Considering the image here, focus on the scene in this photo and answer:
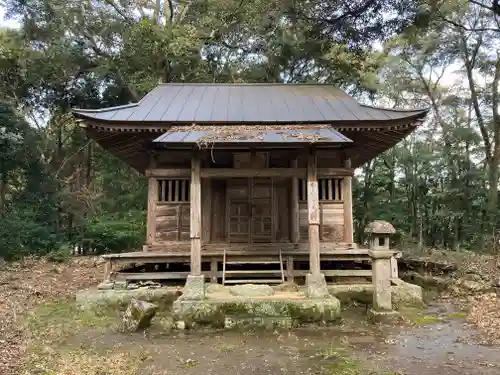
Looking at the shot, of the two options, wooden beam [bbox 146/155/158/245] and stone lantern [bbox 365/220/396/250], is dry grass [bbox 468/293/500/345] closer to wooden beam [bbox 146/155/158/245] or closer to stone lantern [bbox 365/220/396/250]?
stone lantern [bbox 365/220/396/250]

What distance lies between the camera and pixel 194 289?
26.7 feet

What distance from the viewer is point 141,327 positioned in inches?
300

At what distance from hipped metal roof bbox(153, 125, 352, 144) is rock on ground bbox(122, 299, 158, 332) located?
3.06m

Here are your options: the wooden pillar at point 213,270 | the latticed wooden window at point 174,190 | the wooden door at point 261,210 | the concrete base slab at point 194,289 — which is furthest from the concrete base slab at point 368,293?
the latticed wooden window at point 174,190

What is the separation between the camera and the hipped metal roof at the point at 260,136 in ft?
26.6

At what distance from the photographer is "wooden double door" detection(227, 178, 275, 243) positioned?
442 inches

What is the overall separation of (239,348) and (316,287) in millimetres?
2373

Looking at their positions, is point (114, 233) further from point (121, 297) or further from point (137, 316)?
point (137, 316)

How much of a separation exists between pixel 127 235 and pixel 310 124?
1122cm

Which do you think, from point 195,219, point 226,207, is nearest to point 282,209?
point 226,207

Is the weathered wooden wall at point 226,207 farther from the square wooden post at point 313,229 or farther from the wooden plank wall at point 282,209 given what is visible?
the square wooden post at point 313,229

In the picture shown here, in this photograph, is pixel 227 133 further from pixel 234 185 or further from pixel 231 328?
pixel 231 328

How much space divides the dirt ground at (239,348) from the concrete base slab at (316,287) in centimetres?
68

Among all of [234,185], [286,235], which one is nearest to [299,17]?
[234,185]
